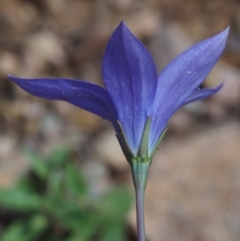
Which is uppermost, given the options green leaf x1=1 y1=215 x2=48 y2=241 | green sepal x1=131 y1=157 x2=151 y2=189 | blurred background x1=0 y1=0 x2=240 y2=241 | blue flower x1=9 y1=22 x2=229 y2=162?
blurred background x1=0 y1=0 x2=240 y2=241

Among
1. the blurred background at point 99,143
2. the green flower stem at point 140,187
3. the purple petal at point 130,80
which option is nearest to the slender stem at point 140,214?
the green flower stem at point 140,187

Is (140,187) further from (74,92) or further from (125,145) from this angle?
(74,92)

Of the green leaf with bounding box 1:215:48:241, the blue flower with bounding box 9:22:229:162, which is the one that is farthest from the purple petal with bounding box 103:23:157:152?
the green leaf with bounding box 1:215:48:241

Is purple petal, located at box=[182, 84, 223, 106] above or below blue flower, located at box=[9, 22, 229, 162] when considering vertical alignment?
above

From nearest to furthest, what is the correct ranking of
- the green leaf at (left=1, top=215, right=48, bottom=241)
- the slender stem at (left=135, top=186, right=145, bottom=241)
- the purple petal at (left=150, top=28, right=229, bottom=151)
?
1. the slender stem at (left=135, top=186, right=145, bottom=241)
2. the purple petal at (left=150, top=28, right=229, bottom=151)
3. the green leaf at (left=1, top=215, right=48, bottom=241)

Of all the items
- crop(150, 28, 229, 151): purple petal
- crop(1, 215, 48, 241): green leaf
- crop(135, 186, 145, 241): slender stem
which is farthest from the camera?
crop(1, 215, 48, 241): green leaf

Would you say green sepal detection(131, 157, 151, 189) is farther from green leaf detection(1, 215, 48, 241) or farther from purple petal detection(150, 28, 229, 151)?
green leaf detection(1, 215, 48, 241)

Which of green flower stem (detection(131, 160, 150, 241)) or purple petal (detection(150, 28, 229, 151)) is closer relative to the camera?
green flower stem (detection(131, 160, 150, 241))
